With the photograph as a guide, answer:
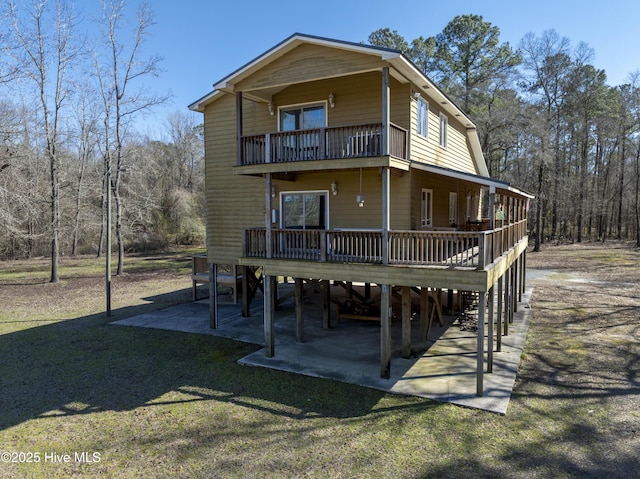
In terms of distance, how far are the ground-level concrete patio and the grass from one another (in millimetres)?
410

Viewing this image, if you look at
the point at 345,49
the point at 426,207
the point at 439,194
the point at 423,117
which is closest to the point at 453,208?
the point at 439,194

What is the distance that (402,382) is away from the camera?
31.9 ft

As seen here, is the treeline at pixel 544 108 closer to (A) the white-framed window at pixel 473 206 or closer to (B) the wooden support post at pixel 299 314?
(A) the white-framed window at pixel 473 206

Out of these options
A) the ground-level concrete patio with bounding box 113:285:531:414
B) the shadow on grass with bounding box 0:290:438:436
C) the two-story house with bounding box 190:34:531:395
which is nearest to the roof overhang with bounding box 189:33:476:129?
the two-story house with bounding box 190:34:531:395

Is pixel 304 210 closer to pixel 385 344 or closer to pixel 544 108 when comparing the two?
pixel 385 344

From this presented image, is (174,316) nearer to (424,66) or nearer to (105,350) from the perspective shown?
(105,350)

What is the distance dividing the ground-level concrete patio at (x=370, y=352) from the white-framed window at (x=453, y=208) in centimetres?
417

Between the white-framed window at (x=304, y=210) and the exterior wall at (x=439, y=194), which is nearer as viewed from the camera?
the exterior wall at (x=439, y=194)

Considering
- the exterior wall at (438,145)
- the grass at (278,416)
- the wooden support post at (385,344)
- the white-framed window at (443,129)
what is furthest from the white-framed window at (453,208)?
the wooden support post at (385,344)

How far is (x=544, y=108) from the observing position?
128 ft

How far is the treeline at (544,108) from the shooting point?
3525 cm

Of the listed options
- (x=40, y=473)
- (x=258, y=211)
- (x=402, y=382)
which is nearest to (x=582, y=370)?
(x=402, y=382)

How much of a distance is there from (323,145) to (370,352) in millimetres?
6033

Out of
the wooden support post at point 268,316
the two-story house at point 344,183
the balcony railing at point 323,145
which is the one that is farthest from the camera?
the wooden support post at point 268,316
